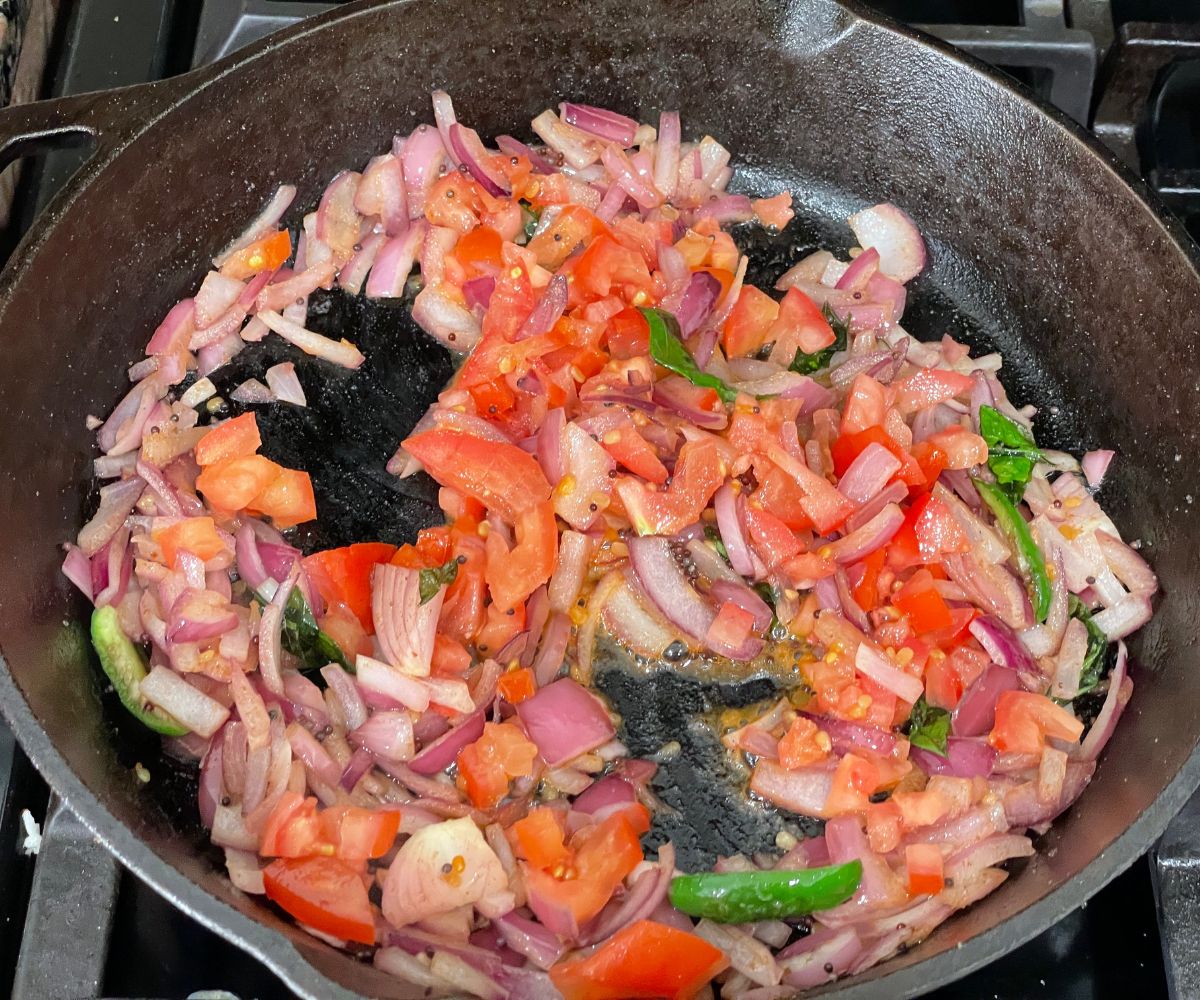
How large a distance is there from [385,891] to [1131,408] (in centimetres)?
171

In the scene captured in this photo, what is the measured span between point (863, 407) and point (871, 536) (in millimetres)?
280

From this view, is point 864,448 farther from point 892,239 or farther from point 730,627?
point 892,239

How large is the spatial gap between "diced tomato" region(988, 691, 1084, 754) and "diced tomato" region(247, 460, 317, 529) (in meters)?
1.35

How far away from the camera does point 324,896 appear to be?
1721 millimetres

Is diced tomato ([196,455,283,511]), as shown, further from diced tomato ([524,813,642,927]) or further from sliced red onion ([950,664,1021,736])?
sliced red onion ([950,664,1021,736])

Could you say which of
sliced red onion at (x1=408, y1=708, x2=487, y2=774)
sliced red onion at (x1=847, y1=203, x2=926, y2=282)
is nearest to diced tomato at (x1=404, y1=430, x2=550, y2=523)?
sliced red onion at (x1=408, y1=708, x2=487, y2=774)

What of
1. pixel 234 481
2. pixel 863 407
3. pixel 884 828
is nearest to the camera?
pixel 884 828

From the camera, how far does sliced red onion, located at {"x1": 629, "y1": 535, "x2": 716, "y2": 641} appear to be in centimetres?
212

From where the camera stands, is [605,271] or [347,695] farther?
[605,271]

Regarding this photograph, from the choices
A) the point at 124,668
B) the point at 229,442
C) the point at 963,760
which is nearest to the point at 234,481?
the point at 229,442

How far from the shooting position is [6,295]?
1911 millimetres

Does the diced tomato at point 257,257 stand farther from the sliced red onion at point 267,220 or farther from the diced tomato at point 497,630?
the diced tomato at point 497,630

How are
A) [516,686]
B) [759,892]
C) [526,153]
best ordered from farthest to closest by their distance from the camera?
[526,153]
[516,686]
[759,892]

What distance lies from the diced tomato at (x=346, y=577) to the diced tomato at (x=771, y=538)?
2.38ft
